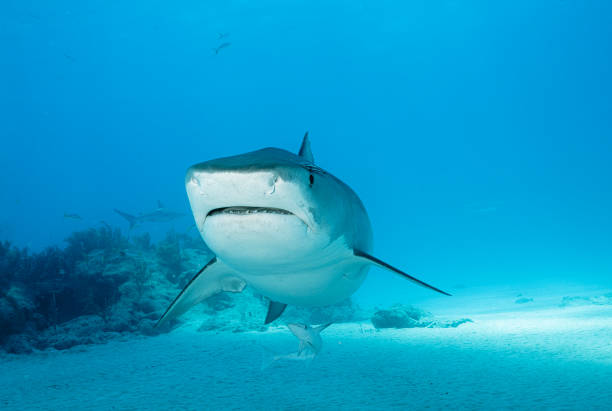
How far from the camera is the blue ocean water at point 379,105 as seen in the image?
62.2 metres

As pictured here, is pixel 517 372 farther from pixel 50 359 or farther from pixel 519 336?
pixel 50 359

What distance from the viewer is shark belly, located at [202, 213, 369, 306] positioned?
1.91 meters

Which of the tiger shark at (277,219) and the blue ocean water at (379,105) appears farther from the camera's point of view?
the blue ocean water at (379,105)

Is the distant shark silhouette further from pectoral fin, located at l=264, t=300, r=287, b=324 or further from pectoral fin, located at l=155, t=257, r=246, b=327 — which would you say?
pectoral fin, located at l=155, t=257, r=246, b=327

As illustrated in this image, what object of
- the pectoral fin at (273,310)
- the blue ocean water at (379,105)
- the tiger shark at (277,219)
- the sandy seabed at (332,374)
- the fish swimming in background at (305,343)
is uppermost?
the blue ocean water at (379,105)

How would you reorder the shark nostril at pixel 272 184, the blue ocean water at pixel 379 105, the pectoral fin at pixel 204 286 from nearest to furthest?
the shark nostril at pixel 272 184, the pectoral fin at pixel 204 286, the blue ocean water at pixel 379 105

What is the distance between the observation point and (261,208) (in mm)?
1909

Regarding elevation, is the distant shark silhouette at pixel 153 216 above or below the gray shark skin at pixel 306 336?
above

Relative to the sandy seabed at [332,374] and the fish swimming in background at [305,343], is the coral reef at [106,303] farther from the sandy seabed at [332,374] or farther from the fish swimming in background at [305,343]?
the fish swimming in background at [305,343]

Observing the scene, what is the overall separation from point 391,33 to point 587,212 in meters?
58.6

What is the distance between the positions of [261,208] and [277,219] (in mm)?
123

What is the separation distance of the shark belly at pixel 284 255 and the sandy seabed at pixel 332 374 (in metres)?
1.15

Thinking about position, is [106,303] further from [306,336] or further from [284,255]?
[284,255]

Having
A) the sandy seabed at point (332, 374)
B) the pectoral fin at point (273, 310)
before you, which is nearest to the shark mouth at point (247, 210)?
the sandy seabed at point (332, 374)
